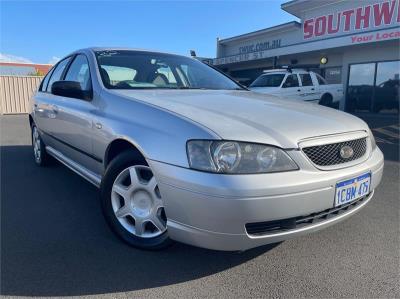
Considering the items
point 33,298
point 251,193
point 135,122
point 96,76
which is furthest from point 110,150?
point 251,193

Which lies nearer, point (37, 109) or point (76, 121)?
point (76, 121)

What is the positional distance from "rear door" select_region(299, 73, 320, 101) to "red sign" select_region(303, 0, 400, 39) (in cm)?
306

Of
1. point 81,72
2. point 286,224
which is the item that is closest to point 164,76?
point 81,72

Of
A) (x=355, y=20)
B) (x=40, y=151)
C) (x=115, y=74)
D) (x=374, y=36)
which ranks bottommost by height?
(x=40, y=151)

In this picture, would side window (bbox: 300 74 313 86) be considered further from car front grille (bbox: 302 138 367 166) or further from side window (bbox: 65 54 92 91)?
car front grille (bbox: 302 138 367 166)

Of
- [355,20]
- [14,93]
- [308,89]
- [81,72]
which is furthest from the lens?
[14,93]

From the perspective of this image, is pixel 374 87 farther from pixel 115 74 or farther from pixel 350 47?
pixel 115 74

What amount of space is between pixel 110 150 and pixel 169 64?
1.30m

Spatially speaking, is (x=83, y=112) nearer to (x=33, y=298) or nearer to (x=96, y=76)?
(x=96, y=76)

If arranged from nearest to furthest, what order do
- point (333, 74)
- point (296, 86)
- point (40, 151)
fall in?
point (40, 151) < point (296, 86) < point (333, 74)

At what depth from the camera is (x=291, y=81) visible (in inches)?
456

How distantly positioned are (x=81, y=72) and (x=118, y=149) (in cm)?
123

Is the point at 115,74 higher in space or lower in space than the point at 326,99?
higher

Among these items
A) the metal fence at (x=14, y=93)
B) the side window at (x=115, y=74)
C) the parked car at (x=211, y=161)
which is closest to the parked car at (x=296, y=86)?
the side window at (x=115, y=74)
